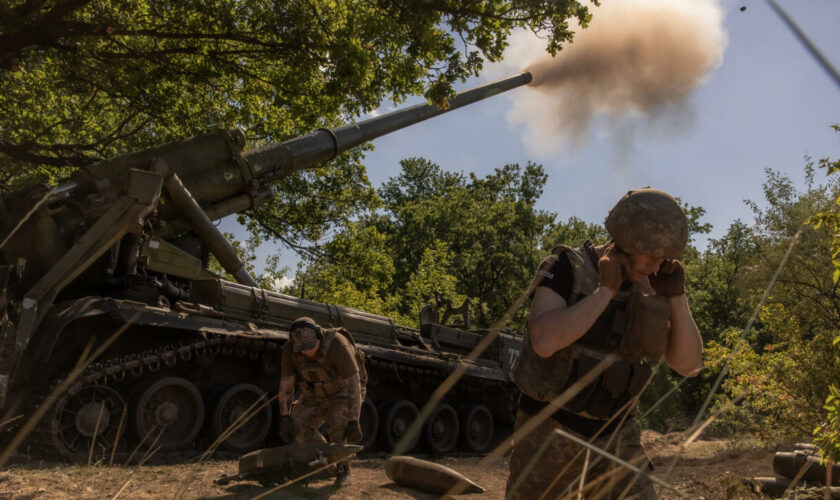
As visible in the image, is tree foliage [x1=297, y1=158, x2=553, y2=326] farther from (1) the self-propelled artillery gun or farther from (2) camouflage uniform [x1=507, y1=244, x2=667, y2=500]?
(2) camouflage uniform [x1=507, y1=244, x2=667, y2=500]

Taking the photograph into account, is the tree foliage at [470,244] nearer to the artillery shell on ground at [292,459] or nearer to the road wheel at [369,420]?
the road wheel at [369,420]

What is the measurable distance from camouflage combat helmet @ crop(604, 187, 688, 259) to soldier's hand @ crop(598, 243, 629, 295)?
45 mm

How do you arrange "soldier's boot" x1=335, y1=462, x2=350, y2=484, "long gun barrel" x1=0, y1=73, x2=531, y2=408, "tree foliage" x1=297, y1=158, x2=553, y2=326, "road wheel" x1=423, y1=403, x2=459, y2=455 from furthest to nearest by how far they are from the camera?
"tree foliage" x1=297, y1=158, x2=553, y2=326, "road wheel" x1=423, y1=403, x2=459, y2=455, "long gun barrel" x1=0, y1=73, x2=531, y2=408, "soldier's boot" x1=335, y1=462, x2=350, y2=484

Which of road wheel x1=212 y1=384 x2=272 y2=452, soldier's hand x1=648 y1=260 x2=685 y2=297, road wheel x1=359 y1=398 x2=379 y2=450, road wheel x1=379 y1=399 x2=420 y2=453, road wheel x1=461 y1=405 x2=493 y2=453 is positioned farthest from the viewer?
road wheel x1=461 y1=405 x2=493 y2=453

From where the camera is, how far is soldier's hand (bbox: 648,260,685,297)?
278cm

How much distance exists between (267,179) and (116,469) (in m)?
5.56

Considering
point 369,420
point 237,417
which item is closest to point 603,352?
point 237,417

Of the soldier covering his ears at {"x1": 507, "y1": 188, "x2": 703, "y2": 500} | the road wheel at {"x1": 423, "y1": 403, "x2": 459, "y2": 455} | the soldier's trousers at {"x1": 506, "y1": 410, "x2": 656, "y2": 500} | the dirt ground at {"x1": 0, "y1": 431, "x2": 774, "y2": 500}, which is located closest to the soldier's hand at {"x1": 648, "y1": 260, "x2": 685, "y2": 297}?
the soldier covering his ears at {"x1": 507, "y1": 188, "x2": 703, "y2": 500}

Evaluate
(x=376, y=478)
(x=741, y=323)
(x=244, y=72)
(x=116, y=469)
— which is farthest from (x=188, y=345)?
(x=741, y=323)

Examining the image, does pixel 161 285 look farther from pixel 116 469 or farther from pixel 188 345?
pixel 116 469

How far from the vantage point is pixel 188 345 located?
30.2 feet

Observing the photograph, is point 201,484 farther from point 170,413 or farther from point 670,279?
point 670,279

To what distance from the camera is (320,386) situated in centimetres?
709

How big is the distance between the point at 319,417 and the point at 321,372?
0.46 metres
